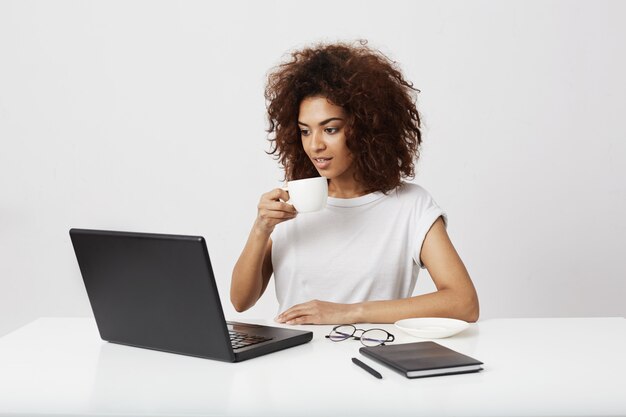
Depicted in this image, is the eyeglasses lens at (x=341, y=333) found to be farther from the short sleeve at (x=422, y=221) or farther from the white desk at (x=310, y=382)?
the short sleeve at (x=422, y=221)

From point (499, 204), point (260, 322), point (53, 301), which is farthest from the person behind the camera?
point (53, 301)

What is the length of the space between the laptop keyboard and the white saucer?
0.31 m

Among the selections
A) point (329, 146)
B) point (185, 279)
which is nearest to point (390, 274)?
point (329, 146)

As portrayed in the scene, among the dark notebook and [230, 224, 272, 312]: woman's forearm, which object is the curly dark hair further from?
the dark notebook

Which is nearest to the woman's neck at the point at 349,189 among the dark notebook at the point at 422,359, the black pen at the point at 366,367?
the dark notebook at the point at 422,359

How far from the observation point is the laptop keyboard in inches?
56.7

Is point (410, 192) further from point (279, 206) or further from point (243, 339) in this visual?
point (243, 339)

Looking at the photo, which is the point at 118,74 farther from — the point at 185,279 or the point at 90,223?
the point at 185,279

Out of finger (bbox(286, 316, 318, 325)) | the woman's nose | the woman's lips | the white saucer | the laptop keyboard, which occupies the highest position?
the woman's nose

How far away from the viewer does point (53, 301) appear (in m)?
3.57

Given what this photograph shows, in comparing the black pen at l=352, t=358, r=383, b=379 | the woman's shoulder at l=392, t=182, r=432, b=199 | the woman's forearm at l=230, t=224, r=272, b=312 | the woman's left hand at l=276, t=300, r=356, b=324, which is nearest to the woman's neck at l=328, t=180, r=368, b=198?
the woman's shoulder at l=392, t=182, r=432, b=199

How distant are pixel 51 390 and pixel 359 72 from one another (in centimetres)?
130

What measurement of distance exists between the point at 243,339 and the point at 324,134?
32.6 inches

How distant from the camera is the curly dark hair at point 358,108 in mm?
2156
